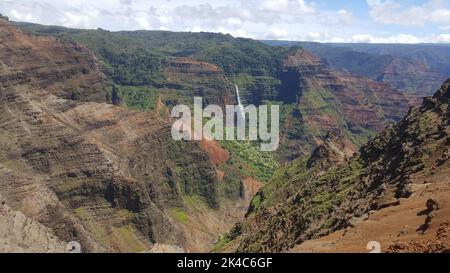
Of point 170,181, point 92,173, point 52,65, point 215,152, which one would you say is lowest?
point 215,152

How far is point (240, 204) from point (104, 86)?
59.1 meters

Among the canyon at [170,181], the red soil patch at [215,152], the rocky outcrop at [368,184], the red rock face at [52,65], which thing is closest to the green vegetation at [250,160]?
the canyon at [170,181]

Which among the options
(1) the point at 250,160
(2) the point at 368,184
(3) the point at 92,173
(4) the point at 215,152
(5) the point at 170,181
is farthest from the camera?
(1) the point at 250,160

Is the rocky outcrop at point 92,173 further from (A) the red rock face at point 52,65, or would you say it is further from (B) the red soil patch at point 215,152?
(B) the red soil patch at point 215,152

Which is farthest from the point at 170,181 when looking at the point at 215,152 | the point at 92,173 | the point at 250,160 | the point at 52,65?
the point at 250,160

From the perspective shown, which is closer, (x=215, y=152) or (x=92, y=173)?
(x=92, y=173)

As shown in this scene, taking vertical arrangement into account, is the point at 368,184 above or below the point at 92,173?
above

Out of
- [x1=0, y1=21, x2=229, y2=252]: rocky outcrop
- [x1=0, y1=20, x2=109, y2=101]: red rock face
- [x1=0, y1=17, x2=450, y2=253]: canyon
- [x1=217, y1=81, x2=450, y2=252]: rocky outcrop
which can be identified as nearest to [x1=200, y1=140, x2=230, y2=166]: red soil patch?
[x1=0, y1=17, x2=450, y2=253]: canyon

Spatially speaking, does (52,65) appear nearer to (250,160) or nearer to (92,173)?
(92,173)

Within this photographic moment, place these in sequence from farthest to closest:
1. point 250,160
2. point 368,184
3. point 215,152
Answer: point 250,160 → point 215,152 → point 368,184

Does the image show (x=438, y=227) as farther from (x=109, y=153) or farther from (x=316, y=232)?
(x=109, y=153)

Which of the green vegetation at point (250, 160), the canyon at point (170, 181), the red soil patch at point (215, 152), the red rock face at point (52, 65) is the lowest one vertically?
the green vegetation at point (250, 160)

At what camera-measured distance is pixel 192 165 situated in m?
133
